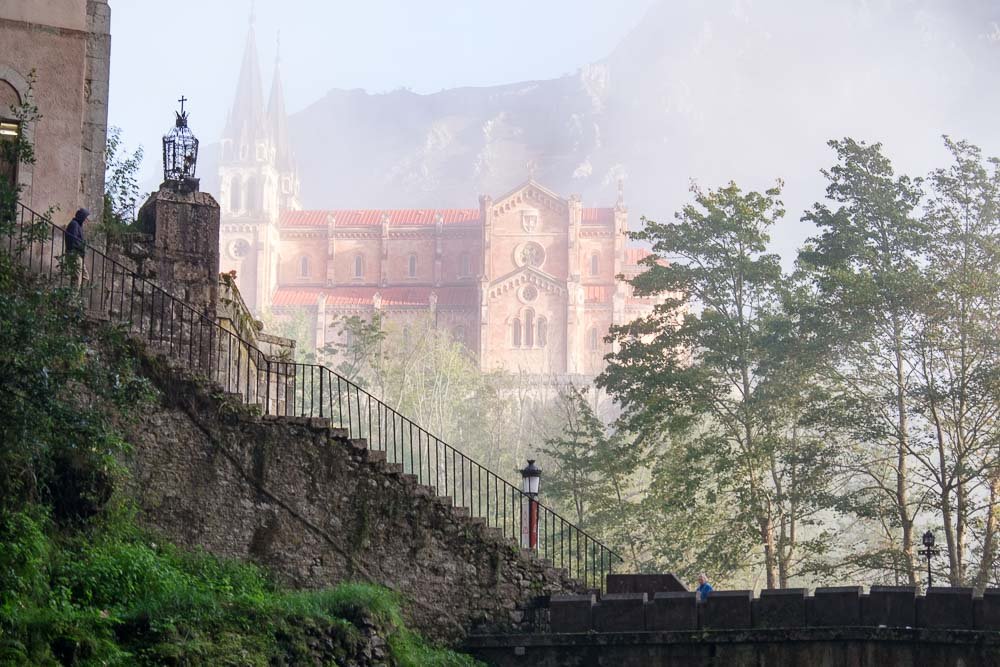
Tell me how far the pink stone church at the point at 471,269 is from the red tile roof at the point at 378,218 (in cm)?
11

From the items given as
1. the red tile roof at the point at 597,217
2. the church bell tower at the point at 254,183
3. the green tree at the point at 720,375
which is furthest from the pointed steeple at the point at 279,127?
the green tree at the point at 720,375

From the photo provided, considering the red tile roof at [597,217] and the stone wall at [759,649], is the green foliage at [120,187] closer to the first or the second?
the stone wall at [759,649]

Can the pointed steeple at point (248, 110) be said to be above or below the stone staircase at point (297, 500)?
above

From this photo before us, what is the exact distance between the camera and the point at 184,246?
63.5 ft

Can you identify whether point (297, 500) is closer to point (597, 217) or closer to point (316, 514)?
point (316, 514)

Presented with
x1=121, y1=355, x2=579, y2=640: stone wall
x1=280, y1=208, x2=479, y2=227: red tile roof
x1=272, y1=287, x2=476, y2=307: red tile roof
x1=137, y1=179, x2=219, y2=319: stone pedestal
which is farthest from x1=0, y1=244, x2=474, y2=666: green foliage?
x1=280, y1=208, x2=479, y2=227: red tile roof

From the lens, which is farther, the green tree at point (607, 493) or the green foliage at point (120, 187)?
the green tree at point (607, 493)

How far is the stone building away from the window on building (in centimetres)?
2

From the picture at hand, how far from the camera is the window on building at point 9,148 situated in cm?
1752

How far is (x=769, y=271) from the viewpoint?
38250mm

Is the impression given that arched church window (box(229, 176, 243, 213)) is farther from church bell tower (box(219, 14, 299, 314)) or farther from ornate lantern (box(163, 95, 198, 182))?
ornate lantern (box(163, 95, 198, 182))

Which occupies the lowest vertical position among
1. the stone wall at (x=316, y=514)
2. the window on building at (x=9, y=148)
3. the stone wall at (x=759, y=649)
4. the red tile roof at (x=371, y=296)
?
the stone wall at (x=759, y=649)

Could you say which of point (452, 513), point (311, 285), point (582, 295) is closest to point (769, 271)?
point (452, 513)

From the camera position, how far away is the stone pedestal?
19109 millimetres
